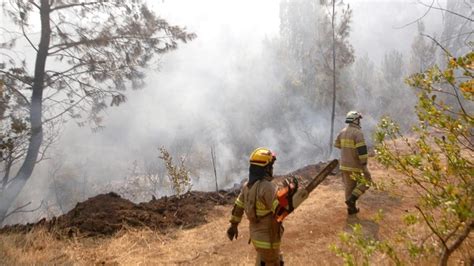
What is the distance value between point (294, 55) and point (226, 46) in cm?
1539

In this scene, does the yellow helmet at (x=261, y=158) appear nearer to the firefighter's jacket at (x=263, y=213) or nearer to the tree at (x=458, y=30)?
the firefighter's jacket at (x=263, y=213)

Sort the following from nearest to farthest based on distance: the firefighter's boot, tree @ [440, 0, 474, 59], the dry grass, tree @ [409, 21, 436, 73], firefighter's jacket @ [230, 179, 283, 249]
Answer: tree @ [440, 0, 474, 59] < firefighter's jacket @ [230, 179, 283, 249] < the dry grass < the firefighter's boot < tree @ [409, 21, 436, 73]

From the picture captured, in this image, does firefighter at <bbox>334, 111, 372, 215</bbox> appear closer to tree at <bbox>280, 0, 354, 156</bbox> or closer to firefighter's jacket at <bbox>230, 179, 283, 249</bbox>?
firefighter's jacket at <bbox>230, 179, 283, 249</bbox>

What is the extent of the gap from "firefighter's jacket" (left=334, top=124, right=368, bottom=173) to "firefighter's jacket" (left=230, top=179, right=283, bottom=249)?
2.58 metres

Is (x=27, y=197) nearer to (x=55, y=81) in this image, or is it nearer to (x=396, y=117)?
(x=55, y=81)

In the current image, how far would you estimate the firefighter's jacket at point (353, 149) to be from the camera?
5.51 meters

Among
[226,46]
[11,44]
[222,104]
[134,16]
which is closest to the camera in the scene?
[11,44]

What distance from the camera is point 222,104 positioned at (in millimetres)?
41719

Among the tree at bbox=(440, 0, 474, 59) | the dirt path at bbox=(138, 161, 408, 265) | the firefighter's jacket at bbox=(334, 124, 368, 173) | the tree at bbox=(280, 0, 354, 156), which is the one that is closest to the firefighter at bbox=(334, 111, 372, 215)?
the firefighter's jacket at bbox=(334, 124, 368, 173)

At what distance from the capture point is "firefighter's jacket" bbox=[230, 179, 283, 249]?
3330 millimetres

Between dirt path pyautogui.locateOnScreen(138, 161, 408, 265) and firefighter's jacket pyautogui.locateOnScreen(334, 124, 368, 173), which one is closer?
dirt path pyautogui.locateOnScreen(138, 161, 408, 265)

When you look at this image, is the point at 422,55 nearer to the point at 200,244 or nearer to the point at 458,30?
the point at 458,30

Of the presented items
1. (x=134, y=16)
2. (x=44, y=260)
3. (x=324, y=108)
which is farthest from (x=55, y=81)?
(x=324, y=108)

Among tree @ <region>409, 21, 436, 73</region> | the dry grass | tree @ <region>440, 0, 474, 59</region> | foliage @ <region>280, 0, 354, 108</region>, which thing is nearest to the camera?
tree @ <region>440, 0, 474, 59</region>
